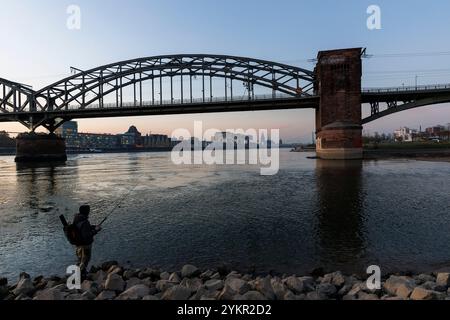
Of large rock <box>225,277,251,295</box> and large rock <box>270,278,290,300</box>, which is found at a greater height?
large rock <box>225,277,251,295</box>

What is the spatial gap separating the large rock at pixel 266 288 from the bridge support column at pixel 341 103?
5478cm

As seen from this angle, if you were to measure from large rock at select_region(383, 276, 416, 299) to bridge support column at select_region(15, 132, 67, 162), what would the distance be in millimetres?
82992

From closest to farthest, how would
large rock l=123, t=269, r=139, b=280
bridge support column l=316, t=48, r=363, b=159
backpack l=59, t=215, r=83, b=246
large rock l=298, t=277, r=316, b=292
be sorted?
large rock l=298, t=277, r=316, b=292 → backpack l=59, t=215, r=83, b=246 → large rock l=123, t=269, r=139, b=280 → bridge support column l=316, t=48, r=363, b=159

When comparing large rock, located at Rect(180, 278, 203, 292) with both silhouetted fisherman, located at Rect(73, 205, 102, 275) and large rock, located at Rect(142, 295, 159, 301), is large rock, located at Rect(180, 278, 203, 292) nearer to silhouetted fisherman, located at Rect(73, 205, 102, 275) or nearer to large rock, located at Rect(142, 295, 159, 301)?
large rock, located at Rect(142, 295, 159, 301)

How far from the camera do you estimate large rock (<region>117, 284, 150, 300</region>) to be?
6.22 meters

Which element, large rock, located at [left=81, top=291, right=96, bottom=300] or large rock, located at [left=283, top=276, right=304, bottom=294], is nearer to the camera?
large rock, located at [left=81, top=291, right=96, bottom=300]

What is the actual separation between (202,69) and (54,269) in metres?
70.8

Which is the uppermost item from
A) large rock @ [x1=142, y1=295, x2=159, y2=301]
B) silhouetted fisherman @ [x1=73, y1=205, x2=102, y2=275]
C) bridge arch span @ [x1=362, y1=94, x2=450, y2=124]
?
bridge arch span @ [x1=362, y1=94, x2=450, y2=124]

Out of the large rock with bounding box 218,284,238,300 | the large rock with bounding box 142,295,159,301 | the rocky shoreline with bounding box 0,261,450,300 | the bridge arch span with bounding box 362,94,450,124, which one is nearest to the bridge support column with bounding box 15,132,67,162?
the bridge arch span with bounding box 362,94,450,124

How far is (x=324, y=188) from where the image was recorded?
80.9ft

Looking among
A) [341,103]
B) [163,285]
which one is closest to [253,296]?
[163,285]

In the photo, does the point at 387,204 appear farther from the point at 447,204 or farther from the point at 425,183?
the point at 425,183
